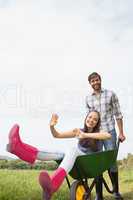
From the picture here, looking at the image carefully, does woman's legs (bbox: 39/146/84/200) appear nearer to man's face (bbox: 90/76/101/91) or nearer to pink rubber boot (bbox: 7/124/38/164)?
pink rubber boot (bbox: 7/124/38/164)

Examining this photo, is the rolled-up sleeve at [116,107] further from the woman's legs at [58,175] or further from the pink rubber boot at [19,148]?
the pink rubber boot at [19,148]

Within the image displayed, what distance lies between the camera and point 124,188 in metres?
7.97

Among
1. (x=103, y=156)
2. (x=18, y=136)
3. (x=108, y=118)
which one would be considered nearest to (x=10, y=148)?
(x=18, y=136)

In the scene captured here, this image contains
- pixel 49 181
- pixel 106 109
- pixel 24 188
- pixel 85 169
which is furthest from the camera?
pixel 24 188

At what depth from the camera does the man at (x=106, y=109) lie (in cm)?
611

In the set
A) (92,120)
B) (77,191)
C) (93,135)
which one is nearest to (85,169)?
(77,191)

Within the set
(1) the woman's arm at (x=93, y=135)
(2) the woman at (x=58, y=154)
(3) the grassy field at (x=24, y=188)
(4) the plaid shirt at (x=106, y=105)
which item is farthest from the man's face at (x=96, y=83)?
(3) the grassy field at (x=24, y=188)

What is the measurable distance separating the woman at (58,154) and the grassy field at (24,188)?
1.41 meters

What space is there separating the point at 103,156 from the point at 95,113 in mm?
443

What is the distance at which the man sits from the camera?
611cm

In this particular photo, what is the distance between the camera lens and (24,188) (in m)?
6.81

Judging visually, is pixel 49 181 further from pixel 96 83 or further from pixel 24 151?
pixel 96 83

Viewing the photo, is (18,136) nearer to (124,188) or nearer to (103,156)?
(103,156)

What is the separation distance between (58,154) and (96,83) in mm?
1183
